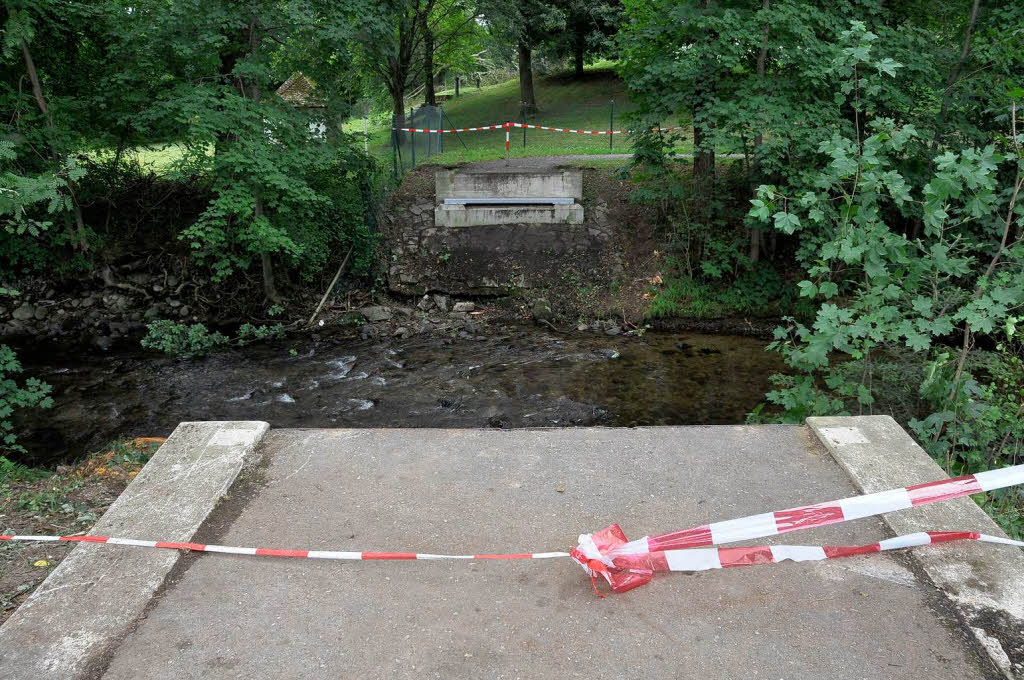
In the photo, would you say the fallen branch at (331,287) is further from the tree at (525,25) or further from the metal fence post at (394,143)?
the tree at (525,25)

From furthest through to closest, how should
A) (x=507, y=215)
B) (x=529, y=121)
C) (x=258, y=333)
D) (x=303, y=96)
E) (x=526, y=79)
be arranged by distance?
(x=529, y=121), (x=526, y=79), (x=507, y=215), (x=303, y=96), (x=258, y=333)

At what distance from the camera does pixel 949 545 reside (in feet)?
11.5

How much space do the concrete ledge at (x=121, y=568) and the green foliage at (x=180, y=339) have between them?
735cm

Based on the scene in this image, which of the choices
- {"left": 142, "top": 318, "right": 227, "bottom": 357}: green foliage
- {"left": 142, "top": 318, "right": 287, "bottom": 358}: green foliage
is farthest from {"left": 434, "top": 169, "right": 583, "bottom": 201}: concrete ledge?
{"left": 142, "top": 318, "right": 227, "bottom": 357}: green foliage

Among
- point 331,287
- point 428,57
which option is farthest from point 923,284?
point 428,57

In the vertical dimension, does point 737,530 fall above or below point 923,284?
below

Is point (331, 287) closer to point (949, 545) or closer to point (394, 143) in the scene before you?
point (394, 143)

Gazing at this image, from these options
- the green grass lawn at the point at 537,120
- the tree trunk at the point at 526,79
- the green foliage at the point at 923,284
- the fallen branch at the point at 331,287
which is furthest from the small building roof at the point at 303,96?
the tree trunk at the point at 526,79

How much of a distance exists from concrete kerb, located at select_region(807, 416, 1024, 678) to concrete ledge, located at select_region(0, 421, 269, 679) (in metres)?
3.66

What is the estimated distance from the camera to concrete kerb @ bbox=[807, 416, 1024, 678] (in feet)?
9.77

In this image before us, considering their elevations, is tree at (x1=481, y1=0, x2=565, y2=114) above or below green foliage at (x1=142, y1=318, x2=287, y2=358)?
above

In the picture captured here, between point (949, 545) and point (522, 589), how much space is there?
2.14 metres

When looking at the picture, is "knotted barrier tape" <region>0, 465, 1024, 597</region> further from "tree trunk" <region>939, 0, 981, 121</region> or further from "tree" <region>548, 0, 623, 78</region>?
"tree" <region>548, 0, 623, 78</region>

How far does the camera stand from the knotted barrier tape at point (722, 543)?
3.39m
